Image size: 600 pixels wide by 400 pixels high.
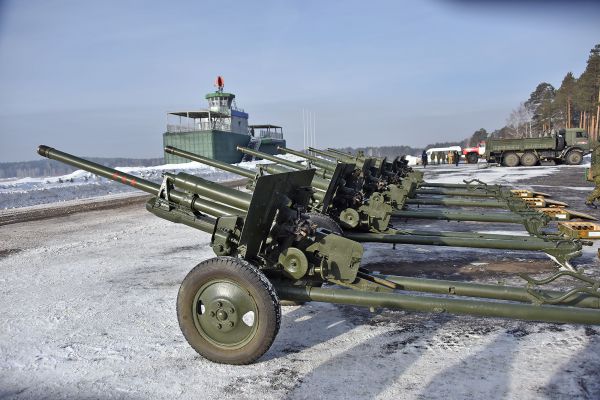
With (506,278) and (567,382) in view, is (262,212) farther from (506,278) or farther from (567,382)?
(506,278)

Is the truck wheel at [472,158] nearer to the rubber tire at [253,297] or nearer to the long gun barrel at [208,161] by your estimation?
the long gun barrel at [208,161]

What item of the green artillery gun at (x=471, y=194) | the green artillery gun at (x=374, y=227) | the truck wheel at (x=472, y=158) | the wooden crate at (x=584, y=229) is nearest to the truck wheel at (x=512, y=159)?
the truck wheel at (x=472, y=158)

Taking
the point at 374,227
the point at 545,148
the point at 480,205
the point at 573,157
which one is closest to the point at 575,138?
the point at 573,157

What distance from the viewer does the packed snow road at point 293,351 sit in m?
2.96

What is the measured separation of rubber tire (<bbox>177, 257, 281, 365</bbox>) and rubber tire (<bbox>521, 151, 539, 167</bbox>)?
32965 millimetres

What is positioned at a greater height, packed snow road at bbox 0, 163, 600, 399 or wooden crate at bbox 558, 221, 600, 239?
wooden crate at bbox 558, 221, 600, 239

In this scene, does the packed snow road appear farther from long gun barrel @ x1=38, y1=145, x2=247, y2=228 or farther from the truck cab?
the truck cab

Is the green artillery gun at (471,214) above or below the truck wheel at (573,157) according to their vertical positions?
below

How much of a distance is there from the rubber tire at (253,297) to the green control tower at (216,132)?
35.9 m

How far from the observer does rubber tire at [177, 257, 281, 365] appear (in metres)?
3.18

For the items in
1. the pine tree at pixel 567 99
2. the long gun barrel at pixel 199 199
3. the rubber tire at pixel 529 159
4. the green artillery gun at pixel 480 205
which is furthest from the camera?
the pine tree at pixel 567 99

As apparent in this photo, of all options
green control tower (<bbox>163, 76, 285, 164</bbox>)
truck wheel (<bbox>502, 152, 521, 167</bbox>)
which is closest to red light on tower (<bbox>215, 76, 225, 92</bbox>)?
green control tower (<bbox>163, 76, 285, 164</bbox>)

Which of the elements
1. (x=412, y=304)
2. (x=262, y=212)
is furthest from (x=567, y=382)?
(x=262, y=212)

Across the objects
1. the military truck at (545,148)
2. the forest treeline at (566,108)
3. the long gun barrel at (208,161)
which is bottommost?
the long gun barrel at (208,161)
